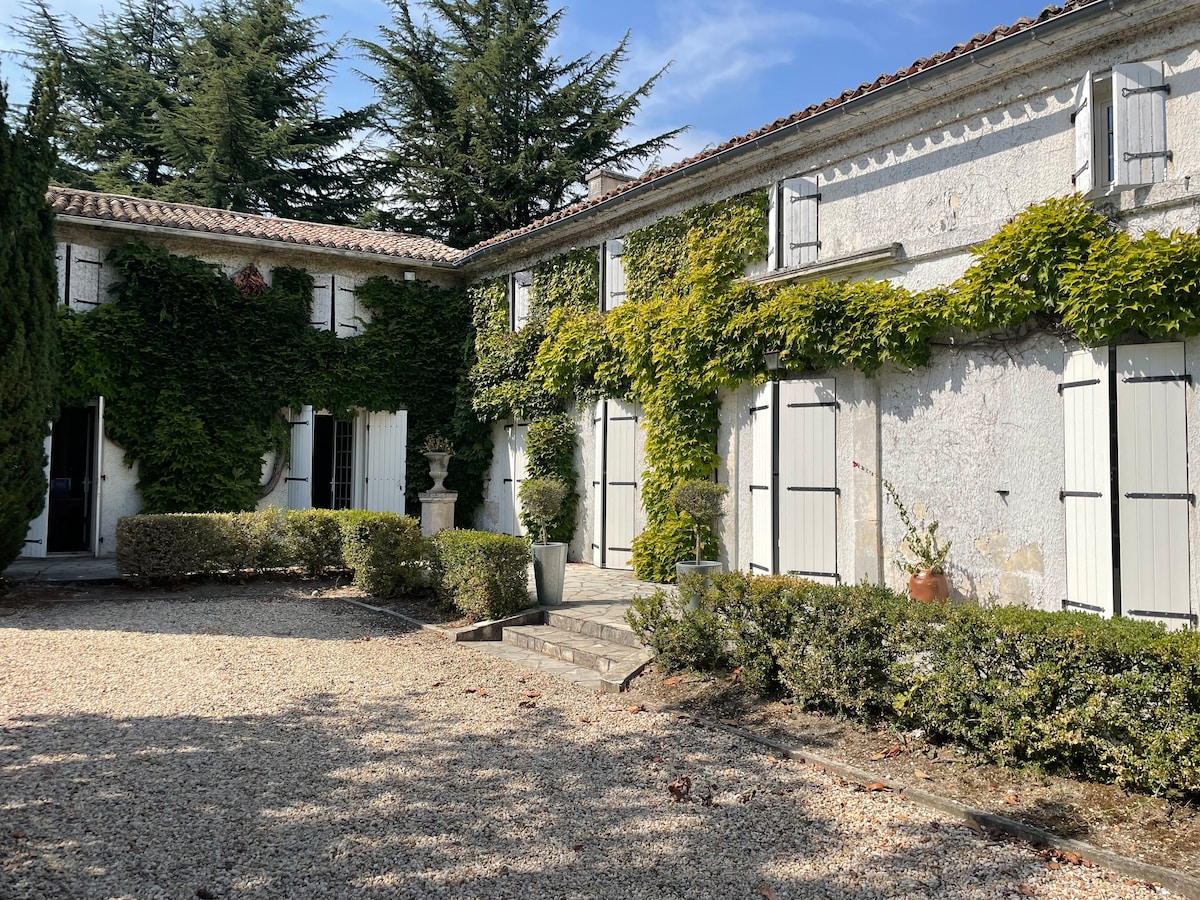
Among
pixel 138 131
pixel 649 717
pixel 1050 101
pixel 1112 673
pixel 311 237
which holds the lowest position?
pixel 649 717

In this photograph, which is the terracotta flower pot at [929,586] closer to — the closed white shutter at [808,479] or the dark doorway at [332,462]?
the closed white shutter at [808,479]

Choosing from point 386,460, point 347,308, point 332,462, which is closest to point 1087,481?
point 386,460

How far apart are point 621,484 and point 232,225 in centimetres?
781

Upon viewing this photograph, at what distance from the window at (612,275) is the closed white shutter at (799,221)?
9.20 ft

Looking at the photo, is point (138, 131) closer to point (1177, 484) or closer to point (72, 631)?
point (72, 631)

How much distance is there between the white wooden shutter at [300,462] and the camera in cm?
1325

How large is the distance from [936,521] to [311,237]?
36.1 ft

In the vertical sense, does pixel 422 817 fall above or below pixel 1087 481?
below

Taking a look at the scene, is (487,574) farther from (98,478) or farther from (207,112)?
(207,112)

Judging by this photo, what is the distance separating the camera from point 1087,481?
639 centimetres

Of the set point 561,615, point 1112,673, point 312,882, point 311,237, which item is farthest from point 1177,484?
point 311,237

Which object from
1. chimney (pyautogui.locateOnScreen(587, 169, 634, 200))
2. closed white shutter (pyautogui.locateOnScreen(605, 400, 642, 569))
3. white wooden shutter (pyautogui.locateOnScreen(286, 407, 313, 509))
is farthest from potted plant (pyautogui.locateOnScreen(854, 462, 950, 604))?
white wooden shutter (pyautogui.locateOnScreen(286, 407, 313, 509))

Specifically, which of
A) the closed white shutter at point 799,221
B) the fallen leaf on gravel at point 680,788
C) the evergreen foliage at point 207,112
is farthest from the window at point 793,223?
the evergreen foliage at point 207,112

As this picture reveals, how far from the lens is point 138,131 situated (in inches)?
775
